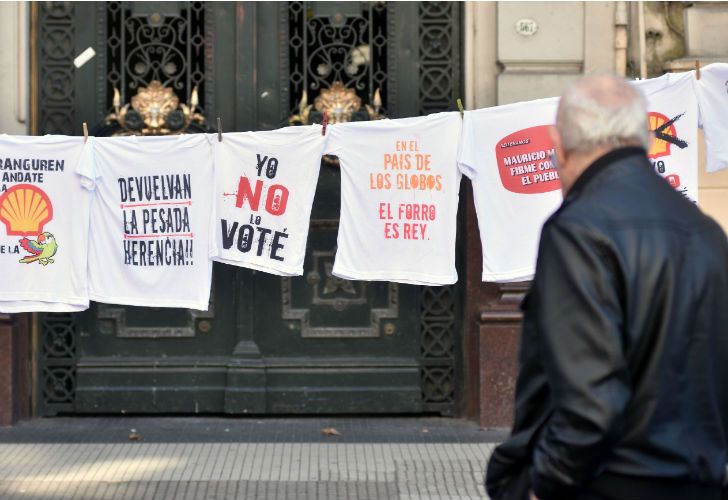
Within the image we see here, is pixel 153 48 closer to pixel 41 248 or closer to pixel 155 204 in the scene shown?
pixel 155 204

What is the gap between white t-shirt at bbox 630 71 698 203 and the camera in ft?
26.2

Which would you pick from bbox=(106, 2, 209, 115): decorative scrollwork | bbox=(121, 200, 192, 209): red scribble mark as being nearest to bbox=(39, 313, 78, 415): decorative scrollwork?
bbox=(121, 200, 192, 209): red scribble mark

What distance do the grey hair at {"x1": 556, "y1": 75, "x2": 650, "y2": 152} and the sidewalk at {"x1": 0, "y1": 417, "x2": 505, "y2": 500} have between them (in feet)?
14.6

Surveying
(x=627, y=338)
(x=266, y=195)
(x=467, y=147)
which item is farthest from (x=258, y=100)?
(x=627, y=338)

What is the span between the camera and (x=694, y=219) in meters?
2.99

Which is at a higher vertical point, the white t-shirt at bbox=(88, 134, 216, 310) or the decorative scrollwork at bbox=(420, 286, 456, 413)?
the white t-shirt at bbox=(88, 134, 216, 310)

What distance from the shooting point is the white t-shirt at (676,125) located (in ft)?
26.2

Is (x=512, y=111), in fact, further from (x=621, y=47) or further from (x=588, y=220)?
(x=588, y=220)

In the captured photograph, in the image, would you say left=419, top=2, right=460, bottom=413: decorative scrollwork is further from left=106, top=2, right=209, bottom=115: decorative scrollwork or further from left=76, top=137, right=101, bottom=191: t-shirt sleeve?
left=76, top=137, right=101, bottom=191: t-shirt sleeve

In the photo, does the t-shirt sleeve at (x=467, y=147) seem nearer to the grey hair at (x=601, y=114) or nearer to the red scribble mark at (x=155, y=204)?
the red scribble mark at (x=155, y=204)

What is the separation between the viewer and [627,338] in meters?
2.85

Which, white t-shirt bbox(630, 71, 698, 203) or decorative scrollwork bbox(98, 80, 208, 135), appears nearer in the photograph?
white t-shirt bbox(630, 71, 698, 203)

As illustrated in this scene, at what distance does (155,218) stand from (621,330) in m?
5.77

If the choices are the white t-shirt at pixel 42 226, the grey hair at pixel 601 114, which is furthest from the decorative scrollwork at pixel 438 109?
the grey hair at pixel 601 114
